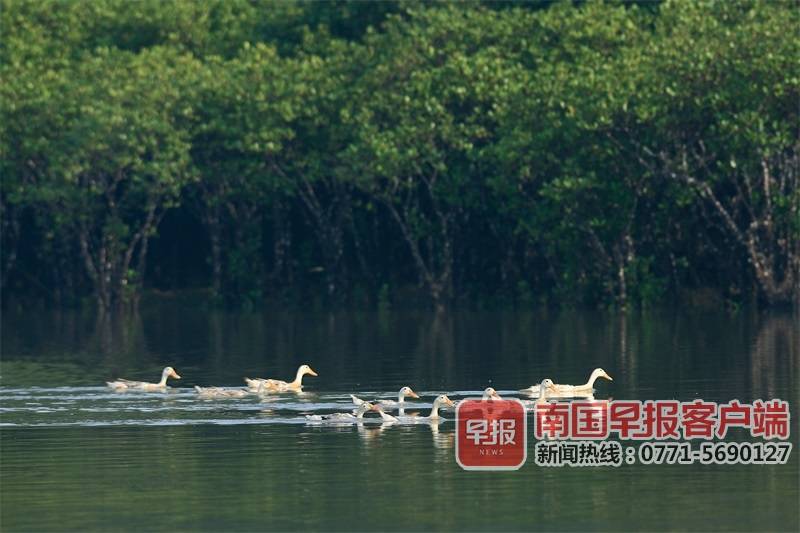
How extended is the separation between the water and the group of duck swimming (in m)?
0.43

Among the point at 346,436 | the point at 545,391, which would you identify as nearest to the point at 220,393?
the point at 545,391

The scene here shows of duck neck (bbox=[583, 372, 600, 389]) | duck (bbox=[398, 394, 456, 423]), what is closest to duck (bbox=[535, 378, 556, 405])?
duck neck (bbox=[583, 372, 600, 389])

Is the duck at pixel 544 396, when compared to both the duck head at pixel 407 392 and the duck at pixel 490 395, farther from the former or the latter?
the duck head at pixel 407 392

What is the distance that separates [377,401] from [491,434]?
222 inches

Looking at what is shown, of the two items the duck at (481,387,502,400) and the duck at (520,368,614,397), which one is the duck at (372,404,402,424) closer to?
the duck at (481,387,502,400)

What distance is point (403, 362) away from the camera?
42.9 meters

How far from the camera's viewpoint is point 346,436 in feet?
92.4

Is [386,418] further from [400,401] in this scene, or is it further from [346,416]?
[400,401]

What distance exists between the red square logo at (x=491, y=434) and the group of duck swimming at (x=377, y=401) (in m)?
0.33

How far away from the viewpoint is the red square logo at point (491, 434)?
2469 centimetres

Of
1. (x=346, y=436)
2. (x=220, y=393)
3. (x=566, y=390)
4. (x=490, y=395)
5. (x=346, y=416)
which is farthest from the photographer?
(x=220, y=393)

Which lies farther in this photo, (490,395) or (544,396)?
(544,396)

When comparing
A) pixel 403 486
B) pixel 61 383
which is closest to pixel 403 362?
pixel 61 383

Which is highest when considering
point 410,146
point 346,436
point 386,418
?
point 410,146
